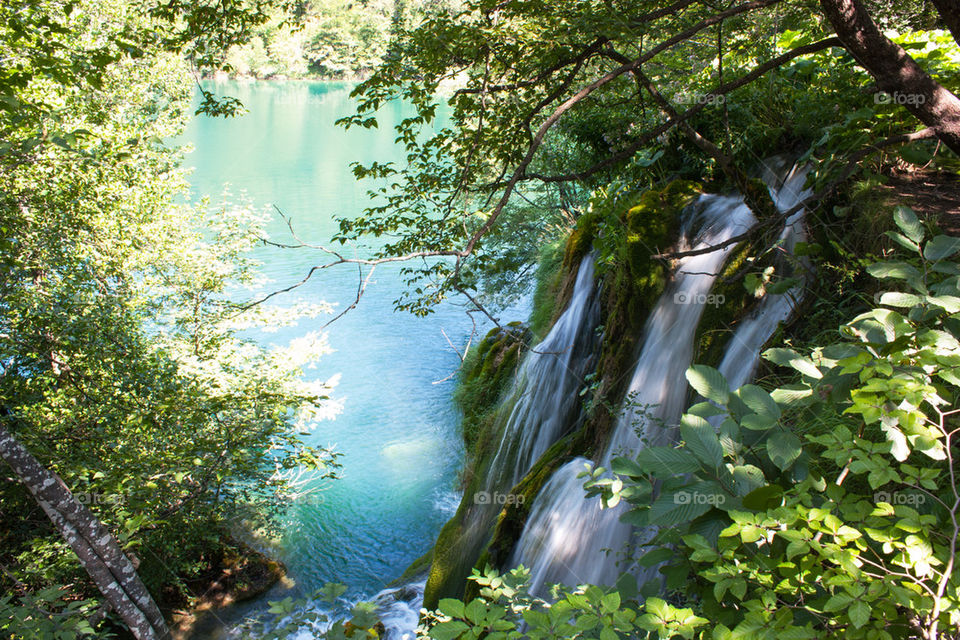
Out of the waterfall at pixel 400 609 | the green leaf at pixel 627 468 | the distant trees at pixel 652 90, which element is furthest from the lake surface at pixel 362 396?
the green leaf at pixel 627 468

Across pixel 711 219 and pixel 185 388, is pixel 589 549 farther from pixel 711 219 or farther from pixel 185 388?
pixel 185 388

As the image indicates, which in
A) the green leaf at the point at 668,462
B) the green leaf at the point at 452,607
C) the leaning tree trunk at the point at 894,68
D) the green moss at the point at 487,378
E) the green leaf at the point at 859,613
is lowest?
the green moss at the point at 487,378

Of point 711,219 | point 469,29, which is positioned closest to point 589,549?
point 711,219

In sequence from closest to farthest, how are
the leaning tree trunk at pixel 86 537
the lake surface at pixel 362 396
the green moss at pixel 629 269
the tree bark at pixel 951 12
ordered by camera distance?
the tree bark at pixel 951 12 → the leaning tree trunk at pixel 86 537 → the green moss at pixel 629 269 → the lake surface at pixel 362 396

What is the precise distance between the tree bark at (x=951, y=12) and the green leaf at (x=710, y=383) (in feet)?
6.86

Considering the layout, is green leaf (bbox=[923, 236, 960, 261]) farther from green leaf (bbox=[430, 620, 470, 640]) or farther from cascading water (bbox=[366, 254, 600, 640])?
cascading water (bbox=[366, 254, 600, 640])

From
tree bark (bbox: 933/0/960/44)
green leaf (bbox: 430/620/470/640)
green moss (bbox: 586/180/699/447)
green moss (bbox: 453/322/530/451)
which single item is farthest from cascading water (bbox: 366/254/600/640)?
green leaf (bbox: 430/620/470/640)

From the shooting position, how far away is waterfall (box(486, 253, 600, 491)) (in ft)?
23.1

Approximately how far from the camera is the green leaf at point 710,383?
2080mm

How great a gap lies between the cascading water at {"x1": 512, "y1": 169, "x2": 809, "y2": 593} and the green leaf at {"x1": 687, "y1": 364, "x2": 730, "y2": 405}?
84.3 inches

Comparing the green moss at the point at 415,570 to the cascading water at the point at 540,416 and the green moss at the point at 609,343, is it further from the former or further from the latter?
the green moss at the point at 609,343

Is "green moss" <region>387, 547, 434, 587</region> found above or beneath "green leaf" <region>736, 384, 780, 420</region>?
beneath

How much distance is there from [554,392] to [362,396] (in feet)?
24.2

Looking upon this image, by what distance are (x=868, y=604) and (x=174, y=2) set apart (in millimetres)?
5304
